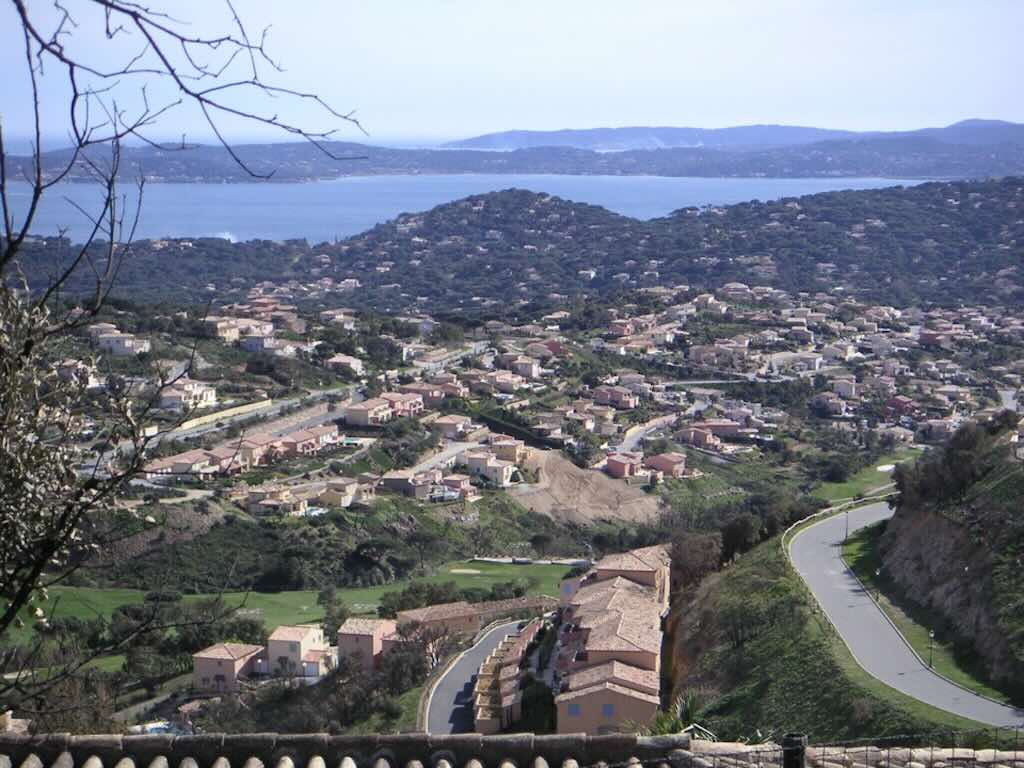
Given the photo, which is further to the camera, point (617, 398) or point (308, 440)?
point (617, 398)

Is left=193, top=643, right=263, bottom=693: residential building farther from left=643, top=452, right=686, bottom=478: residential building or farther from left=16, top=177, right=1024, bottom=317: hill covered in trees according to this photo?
left=16, top=177, right=1024, bottom=317: hill covered in trees

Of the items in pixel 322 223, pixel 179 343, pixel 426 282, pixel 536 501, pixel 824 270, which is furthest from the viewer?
pixel 322 223

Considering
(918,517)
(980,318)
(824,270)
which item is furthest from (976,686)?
(824,270)

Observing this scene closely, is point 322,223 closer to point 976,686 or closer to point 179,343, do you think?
point 179,343

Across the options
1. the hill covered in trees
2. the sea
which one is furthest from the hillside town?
the sea

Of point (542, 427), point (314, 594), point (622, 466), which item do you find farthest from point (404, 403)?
point (314, 594)

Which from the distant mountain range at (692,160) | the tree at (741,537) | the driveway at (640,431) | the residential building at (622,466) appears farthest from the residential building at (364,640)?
the distant mountain range at (692,160)

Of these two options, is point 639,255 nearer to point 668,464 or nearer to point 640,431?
point 640,431

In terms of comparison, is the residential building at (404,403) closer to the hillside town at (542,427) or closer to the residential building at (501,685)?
the hillside town at (542,427)
